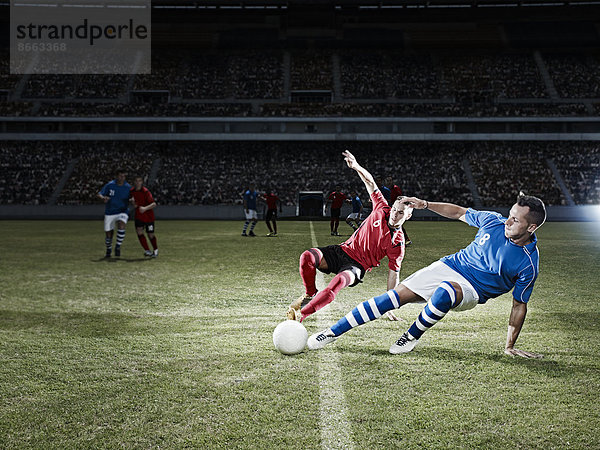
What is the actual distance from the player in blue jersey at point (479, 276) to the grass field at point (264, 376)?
33 centimetres

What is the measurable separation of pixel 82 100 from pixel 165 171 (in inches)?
391

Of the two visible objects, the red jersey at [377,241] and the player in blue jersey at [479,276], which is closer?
the player in blue jersey at [479,276]

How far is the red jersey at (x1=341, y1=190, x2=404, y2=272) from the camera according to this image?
16.8 feet

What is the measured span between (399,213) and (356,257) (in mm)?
909

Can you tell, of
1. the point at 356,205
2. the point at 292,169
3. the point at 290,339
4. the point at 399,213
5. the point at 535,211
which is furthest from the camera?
the point at 292,169

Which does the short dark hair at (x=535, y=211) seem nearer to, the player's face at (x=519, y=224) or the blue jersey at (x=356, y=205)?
the player's face at (x=519, y=224)

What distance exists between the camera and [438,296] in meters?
3.93

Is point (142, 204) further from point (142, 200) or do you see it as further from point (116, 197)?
point (116, 197)

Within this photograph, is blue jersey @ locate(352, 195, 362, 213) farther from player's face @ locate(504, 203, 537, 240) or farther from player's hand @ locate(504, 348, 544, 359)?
player's face @ locate(504, 203, 537, 240)

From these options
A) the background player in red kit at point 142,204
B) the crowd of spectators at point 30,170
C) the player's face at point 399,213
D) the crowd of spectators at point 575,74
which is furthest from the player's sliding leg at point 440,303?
the crowd of spectators at point 575,74

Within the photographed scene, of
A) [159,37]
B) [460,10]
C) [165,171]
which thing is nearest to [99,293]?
[165,171]

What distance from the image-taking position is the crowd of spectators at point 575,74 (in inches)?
1576

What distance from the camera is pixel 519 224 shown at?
3.66m

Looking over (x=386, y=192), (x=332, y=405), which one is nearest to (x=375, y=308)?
(x=332, y=405)
